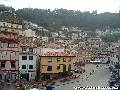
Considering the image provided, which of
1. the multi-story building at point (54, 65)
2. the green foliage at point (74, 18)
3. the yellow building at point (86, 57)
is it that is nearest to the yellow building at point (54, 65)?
the multi-story building at point (54, 65)

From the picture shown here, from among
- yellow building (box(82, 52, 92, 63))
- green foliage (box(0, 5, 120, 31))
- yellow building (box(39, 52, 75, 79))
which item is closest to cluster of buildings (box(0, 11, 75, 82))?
yellow building (box(39, 52, 75, 79))

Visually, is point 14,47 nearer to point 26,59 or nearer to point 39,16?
point 26,59

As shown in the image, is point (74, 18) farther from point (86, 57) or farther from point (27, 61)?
point (27, 61)

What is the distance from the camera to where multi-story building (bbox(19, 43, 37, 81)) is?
41500 millimetres

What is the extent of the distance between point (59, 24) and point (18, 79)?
105 meters

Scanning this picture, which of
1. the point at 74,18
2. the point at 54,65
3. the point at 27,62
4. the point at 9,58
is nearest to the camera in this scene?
the point at 9,58

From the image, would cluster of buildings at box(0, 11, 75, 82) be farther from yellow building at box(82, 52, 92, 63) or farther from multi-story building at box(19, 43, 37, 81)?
yellow building at box(82, 52, 92, 63)

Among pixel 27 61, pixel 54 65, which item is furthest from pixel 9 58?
pixel 54 65

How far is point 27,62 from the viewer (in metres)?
41.8

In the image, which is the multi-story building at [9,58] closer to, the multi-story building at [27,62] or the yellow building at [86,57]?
the multi-story building at [27,62]

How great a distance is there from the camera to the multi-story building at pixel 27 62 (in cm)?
4150

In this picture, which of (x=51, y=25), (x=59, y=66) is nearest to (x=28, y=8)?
(x=51, y=25)

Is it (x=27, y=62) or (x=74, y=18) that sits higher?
(x=74, y=18)

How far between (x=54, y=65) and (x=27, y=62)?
3402mm
